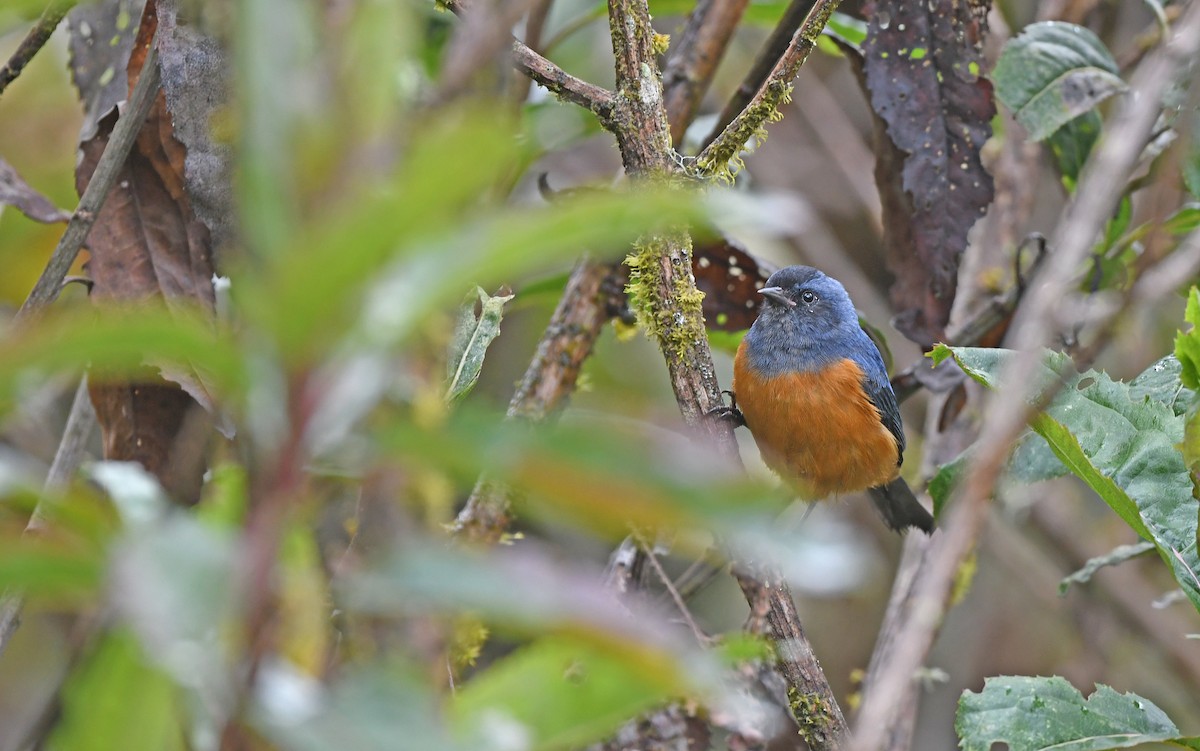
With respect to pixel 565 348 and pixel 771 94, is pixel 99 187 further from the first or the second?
pixel 771 94

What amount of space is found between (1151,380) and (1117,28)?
3860 millimetres

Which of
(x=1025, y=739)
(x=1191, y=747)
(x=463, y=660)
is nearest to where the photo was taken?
(x=1191, y=747)

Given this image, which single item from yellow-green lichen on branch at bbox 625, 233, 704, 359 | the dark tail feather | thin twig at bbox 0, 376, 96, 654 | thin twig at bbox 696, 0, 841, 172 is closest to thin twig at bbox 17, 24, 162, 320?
thin twig at bbox 0, 376, 96, 654

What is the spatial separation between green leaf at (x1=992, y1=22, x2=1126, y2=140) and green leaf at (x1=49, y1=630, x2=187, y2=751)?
10.8 ft

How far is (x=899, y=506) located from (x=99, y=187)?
3.49m

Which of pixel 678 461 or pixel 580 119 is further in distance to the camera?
pixel 580 119

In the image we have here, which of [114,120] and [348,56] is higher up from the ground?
[348,56]

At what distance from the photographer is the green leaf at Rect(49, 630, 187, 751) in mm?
1072

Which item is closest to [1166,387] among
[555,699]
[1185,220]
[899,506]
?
[1185,220]

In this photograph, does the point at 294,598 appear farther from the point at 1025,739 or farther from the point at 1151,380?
the point at 1151,380

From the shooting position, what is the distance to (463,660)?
3.17 m

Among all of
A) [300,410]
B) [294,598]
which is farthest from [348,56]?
[294,598]

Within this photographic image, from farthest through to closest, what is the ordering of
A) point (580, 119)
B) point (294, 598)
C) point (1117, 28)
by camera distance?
point (1117, 28) < point (580, 119) < point (294, 598)

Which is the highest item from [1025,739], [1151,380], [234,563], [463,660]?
[234,563]
